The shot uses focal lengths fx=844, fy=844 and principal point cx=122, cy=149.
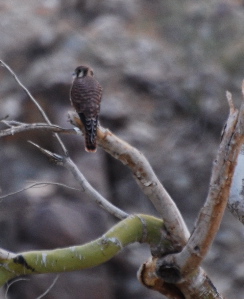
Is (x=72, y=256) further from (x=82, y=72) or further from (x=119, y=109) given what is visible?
(x=119, y=109)

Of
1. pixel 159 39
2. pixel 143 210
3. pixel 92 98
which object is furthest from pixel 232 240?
pixel 92 98

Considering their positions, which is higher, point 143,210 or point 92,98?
point 143,210

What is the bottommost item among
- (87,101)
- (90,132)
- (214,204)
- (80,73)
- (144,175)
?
(214,204)

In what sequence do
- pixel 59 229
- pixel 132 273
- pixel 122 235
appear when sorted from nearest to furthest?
1. pixel 122 235
2. pixel 59 229
3. pixel 132 273

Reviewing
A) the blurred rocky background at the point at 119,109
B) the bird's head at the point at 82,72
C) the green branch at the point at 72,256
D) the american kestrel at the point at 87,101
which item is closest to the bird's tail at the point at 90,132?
the american kestrel at the point at 87,101

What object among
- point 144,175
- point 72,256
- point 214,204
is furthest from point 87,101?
point 214,204

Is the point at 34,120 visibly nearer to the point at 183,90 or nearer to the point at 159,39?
the point at 183,90

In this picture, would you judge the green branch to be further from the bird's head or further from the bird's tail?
the bird's head
